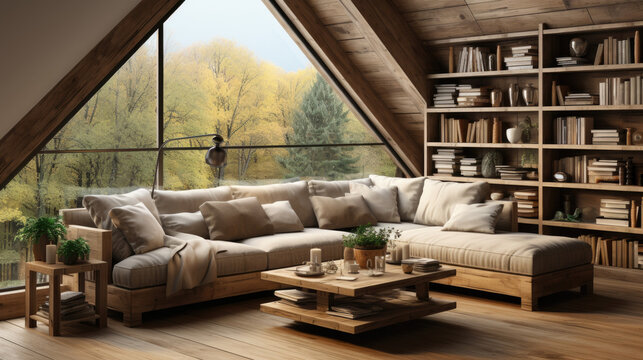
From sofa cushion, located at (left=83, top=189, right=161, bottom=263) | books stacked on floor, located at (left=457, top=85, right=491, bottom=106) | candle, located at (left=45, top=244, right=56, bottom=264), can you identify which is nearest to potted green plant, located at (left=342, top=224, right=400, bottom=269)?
sofa cushion, located at (left=83, top=189, right=161, bottom=263)

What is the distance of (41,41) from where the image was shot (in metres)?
4.68

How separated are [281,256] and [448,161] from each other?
2639 mm

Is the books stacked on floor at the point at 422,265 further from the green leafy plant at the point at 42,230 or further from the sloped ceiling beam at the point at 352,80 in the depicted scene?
the sloped ceiling beam at the point at 352,80

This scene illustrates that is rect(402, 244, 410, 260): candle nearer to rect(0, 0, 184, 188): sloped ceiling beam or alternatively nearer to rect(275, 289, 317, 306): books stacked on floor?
rect(275, 289, 317, 306): books stacked on floor

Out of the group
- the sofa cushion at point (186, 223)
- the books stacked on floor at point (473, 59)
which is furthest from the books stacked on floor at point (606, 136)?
the sofa cushion at point (186, 223)

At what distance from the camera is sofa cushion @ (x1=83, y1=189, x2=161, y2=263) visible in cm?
508

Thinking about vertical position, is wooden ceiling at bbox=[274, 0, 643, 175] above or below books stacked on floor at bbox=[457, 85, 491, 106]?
above

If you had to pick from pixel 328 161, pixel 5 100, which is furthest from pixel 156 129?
pixel 328 161

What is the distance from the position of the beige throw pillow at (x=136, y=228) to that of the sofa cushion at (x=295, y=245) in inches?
31.2

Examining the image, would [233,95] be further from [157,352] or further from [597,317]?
[597,317]

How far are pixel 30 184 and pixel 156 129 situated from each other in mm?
1066

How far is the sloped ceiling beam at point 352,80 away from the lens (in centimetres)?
680

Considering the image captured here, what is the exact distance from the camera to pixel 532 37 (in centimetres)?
691

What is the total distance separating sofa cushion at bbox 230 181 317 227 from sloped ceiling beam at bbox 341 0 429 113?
4.65ft
